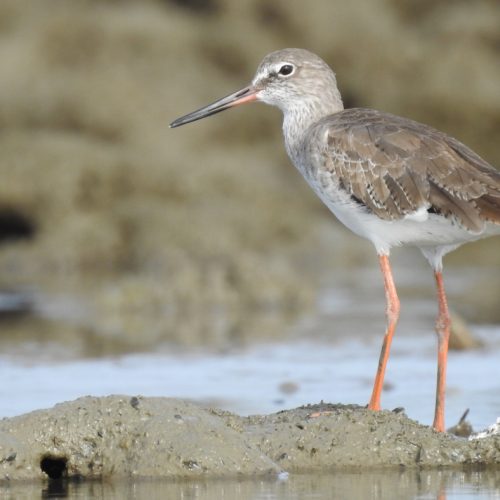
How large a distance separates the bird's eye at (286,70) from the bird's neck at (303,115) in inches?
12.0

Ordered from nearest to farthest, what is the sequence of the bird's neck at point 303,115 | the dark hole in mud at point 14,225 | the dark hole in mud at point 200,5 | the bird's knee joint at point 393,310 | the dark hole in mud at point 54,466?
the dark hole in mud at point 54,466 → the bird's knee joint at point 393,310 → the bird's neck at point 303,115 → the dark hole in mud at point 14,225 → the dark hole in mud at point 200,5

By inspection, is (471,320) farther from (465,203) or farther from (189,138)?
(189,138)

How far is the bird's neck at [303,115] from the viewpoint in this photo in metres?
9.17

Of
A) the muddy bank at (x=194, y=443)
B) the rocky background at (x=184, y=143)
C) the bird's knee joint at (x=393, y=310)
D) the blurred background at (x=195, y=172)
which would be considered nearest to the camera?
the muddy bank at (x=194, y=443)

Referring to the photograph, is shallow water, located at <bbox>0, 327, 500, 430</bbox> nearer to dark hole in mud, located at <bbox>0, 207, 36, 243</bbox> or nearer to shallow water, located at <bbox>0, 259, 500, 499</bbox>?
shallow water, located at <bbox>0, 259, 500, 499</bbox>

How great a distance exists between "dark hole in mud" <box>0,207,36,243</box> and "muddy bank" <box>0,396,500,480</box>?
40.6ft

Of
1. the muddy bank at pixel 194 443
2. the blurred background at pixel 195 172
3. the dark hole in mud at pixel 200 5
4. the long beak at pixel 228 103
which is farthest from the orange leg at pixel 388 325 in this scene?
the dark hole in mud at pixel 200 5

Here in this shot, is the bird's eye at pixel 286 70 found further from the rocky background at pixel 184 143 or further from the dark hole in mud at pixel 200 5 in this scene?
the dark hole in mud at pixel 200 5

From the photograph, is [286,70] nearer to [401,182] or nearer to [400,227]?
[401,182]

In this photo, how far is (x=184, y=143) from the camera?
2166 cm

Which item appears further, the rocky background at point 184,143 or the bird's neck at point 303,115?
the rocky background at point 184,143

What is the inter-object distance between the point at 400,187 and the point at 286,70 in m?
1.72

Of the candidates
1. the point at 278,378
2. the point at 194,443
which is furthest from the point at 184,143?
the point at 194,443

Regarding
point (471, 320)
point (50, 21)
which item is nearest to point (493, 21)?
point (50, 21)
